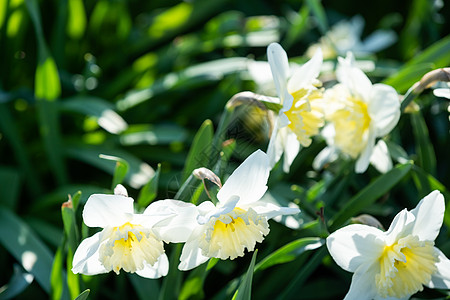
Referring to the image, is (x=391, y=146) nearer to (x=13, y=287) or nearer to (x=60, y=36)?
(x=13, y=287)

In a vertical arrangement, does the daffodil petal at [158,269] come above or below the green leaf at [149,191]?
below

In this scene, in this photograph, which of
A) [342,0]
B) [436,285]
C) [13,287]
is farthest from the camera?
[342,0]

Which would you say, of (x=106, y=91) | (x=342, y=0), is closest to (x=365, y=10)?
(x=342, y=0)

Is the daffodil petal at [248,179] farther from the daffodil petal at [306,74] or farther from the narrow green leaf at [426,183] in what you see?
the narrow green leaf at [426,183]

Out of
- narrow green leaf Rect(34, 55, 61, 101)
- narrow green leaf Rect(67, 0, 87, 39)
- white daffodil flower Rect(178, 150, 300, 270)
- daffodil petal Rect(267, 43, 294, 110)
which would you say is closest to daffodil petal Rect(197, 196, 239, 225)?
white daffodil flower Rect(178, 150, 300, 270)

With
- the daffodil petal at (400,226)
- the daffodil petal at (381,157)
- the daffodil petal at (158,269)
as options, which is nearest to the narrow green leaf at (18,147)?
the daffodil petal at (158,269)

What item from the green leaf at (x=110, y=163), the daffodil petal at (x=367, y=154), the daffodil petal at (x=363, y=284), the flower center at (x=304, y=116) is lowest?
the green leaf at (x=110, y=163)
